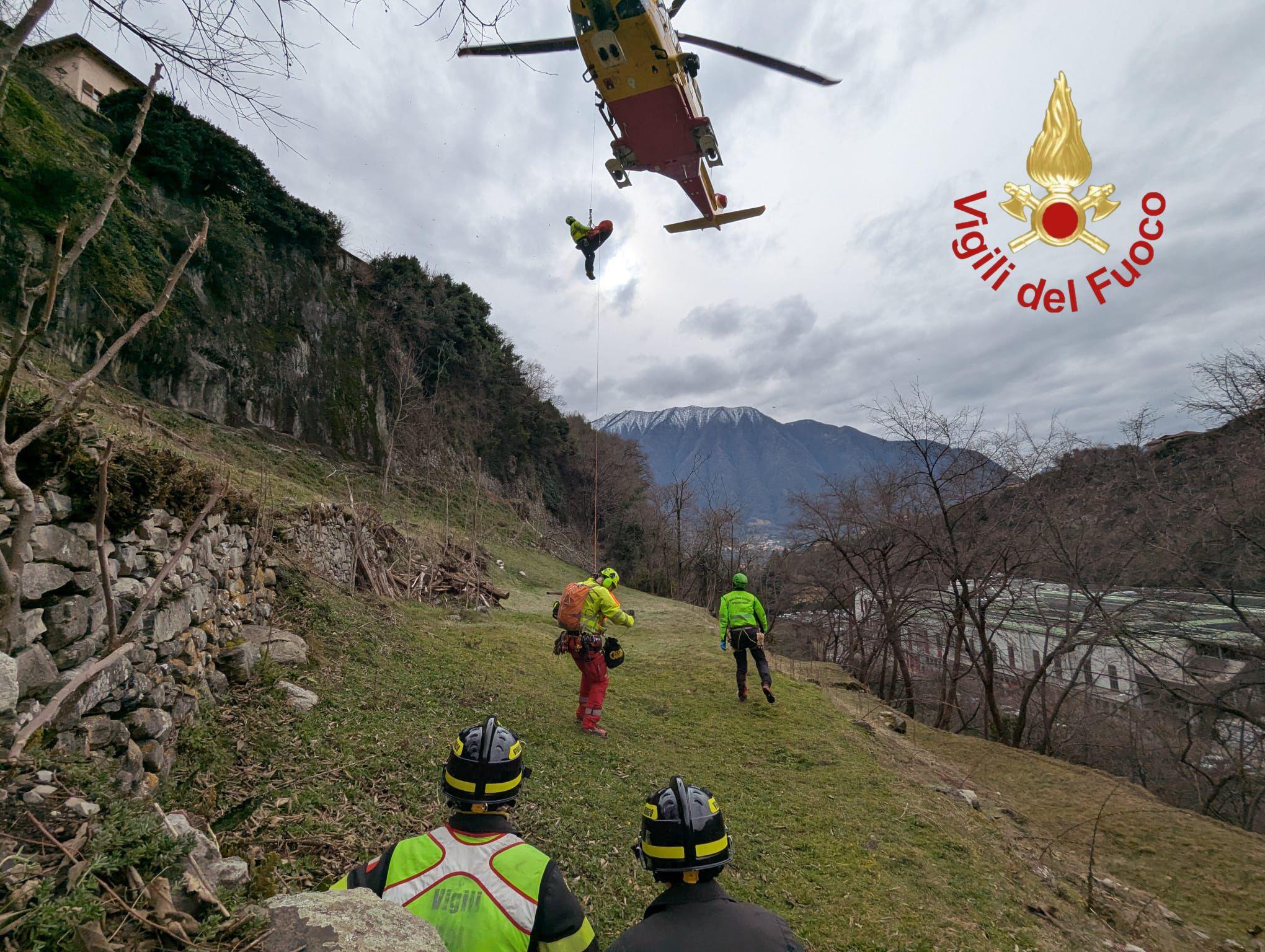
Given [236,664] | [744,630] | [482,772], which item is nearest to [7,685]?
[482,772]

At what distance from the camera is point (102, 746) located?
305 cm

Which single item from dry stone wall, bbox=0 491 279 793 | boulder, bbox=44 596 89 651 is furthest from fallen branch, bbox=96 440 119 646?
boulder, bbox=44 596 89 651

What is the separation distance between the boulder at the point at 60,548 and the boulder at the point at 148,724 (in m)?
0.97

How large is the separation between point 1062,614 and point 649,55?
14.8 meters

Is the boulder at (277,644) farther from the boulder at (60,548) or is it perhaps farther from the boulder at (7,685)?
the boulder at (7,685)

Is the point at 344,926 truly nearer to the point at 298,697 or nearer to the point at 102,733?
the point at 102,733

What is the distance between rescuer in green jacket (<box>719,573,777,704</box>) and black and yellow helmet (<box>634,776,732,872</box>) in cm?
677

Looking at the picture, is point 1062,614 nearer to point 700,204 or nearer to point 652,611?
point 652,611

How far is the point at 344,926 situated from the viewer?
152 cm

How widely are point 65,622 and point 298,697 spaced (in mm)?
2578

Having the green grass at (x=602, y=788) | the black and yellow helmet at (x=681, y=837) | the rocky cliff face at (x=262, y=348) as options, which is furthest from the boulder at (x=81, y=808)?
the rocky cliff face at (x=262, y=348)

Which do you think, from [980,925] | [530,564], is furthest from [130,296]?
[980,925]

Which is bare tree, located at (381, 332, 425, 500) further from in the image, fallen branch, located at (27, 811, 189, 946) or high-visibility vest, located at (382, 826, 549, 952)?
fallen branch, located at (27, 811, 189, 946)

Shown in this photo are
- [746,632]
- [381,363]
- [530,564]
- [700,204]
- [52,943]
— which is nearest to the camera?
[52,943]
